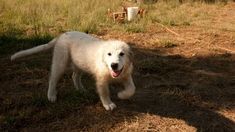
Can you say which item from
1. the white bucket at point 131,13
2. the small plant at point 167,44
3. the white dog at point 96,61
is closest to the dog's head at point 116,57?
the white dog at point 96,61

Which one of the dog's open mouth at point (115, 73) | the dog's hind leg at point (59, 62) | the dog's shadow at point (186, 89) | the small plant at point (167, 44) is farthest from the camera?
the small plant at point (167, 44)

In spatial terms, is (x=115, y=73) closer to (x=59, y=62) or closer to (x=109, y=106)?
(x=109, y=106)

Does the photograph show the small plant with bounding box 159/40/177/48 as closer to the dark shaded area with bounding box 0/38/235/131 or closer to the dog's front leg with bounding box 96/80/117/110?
the dark shaded area with bounding box 0/38/235/131

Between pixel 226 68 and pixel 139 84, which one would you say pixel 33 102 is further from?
pixel 226 68

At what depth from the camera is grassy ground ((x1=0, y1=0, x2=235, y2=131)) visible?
17.0 ft

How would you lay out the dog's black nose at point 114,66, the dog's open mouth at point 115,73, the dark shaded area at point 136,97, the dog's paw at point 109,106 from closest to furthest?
the dog's black nose at point 114,66
the dog's open mouth at point 115,73
the dark shaded area at point 136,97
the dog's paw at point 109,106

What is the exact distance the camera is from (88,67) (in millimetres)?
5301

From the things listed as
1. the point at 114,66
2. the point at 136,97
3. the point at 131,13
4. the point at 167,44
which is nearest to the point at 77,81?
the point at 136,97

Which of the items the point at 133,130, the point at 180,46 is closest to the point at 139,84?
the point at 133,130

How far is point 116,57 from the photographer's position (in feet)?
15.5

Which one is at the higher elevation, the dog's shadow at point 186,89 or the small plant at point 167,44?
the dog's shadow at point 186,89

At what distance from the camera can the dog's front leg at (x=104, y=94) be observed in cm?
505

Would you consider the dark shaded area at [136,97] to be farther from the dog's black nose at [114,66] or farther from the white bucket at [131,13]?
the white bucket at [131,13]

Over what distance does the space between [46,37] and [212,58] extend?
10.5 feet
